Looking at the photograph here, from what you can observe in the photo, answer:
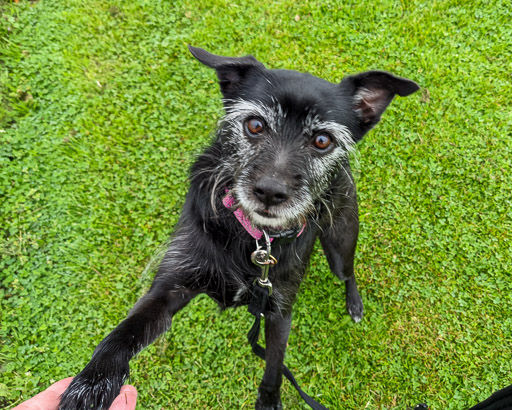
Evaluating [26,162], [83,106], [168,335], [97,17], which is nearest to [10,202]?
[26,162]

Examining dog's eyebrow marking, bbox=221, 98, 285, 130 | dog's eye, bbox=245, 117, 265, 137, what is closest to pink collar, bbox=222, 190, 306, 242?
dog's eye, bbox=245, 117, 265, 137

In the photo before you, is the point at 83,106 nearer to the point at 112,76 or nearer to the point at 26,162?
the point at 112,76

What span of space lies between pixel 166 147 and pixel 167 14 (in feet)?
6.60

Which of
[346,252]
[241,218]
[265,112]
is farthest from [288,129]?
[346,252]

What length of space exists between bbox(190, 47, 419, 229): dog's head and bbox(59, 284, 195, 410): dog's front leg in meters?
0.94

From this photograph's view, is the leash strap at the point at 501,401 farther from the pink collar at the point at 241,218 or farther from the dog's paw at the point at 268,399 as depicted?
the dog's paw at the point at 268,399

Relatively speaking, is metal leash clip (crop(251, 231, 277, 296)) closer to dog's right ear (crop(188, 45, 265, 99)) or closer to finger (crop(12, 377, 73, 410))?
dog's right ear (crop(188, 45, 265, 99))

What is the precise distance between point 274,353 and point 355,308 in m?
1.26

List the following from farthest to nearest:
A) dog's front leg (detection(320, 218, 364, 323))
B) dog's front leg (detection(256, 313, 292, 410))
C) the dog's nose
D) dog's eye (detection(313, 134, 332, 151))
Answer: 1. dog's front leg (detection(320, 218, 364, 323))
2. dog's front leg (detection(256, 313, 292, 410))
3. dog's eye (detection(313, 134, 332, 151))
4. the dog's nose

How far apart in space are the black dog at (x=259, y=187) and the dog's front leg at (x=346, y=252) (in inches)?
15.2

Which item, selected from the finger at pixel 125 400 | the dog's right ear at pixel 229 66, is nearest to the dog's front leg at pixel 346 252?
the dog's right ear at pixel 229 66

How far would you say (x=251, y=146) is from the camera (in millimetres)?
2512

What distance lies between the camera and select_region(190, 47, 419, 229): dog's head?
7.54 ft

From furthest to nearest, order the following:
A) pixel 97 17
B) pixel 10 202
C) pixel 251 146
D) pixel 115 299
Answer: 1. pixel 97 17
2. pixel 10 202
3. pixel 115 299
4. pixel 251 146
